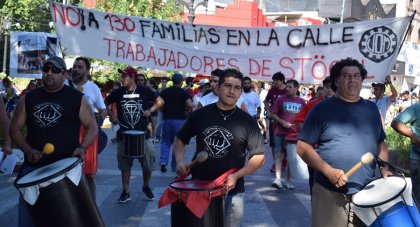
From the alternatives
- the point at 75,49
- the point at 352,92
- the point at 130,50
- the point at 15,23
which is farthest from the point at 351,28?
the point at 15,23

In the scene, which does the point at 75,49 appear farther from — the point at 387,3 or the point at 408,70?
the point at 387,3

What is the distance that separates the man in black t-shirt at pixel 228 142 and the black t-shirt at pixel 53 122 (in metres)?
0.98

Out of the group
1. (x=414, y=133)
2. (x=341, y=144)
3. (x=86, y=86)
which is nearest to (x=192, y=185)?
(x=341, y=144)

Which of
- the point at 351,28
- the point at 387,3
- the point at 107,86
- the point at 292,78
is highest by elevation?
the point at 387,3

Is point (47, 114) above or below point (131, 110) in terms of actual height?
above

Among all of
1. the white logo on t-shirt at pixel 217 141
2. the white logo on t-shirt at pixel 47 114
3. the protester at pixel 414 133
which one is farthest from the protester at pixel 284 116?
the white logo on t-shirt at pixel 47 114

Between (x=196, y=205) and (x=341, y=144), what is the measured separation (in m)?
1.17

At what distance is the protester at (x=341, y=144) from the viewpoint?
452 centimetres

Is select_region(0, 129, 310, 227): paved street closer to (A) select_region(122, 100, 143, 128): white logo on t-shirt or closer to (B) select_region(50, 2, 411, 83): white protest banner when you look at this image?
(A) select_region(122, 100, 143, 128): white logo on t-shirt

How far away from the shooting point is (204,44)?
33.3ft

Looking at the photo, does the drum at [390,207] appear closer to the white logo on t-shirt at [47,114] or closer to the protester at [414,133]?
the protester at [414,133]

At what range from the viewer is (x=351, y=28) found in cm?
967

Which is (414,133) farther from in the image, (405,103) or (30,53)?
(405,103)

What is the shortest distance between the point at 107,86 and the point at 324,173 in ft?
100
